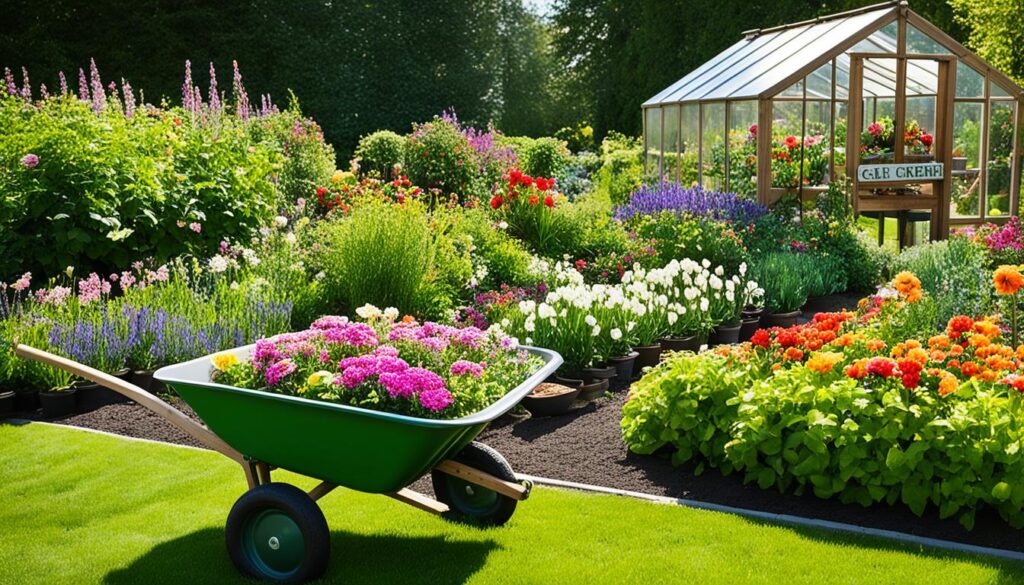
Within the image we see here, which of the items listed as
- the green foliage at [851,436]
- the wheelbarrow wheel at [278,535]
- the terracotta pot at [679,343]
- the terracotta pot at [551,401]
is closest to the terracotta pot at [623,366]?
the terracotta pot at [679,343]

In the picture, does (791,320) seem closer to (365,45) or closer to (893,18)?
(893,18)

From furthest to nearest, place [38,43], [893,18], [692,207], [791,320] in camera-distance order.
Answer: [38,43]
[893,18]
[692,207]
[791,320]

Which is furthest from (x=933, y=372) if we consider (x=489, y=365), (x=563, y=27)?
(x=563, y=27)

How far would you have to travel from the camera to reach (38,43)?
70.2 ft

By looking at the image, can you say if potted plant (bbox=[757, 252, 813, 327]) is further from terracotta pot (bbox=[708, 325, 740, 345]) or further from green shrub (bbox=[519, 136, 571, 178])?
green shrub (bbox=[519, 136, 571, 178])

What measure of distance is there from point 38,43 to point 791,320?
19.3 meters

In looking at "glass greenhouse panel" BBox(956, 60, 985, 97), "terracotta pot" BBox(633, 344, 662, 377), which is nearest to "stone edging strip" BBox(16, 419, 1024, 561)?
"terracotta pot" BBox(633, 344, 662, 377)

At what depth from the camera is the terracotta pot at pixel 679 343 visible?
20.9ft

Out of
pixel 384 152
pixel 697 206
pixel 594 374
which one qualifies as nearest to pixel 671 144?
pixel 697 206

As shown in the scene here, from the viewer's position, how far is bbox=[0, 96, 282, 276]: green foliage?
6.60 metres

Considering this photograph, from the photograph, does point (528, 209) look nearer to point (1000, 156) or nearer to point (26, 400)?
point (26, 400)

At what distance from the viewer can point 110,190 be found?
6660 mm

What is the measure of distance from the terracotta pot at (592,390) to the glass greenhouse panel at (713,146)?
21.1 ft

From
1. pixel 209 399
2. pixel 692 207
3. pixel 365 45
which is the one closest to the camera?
pixel 209 399
